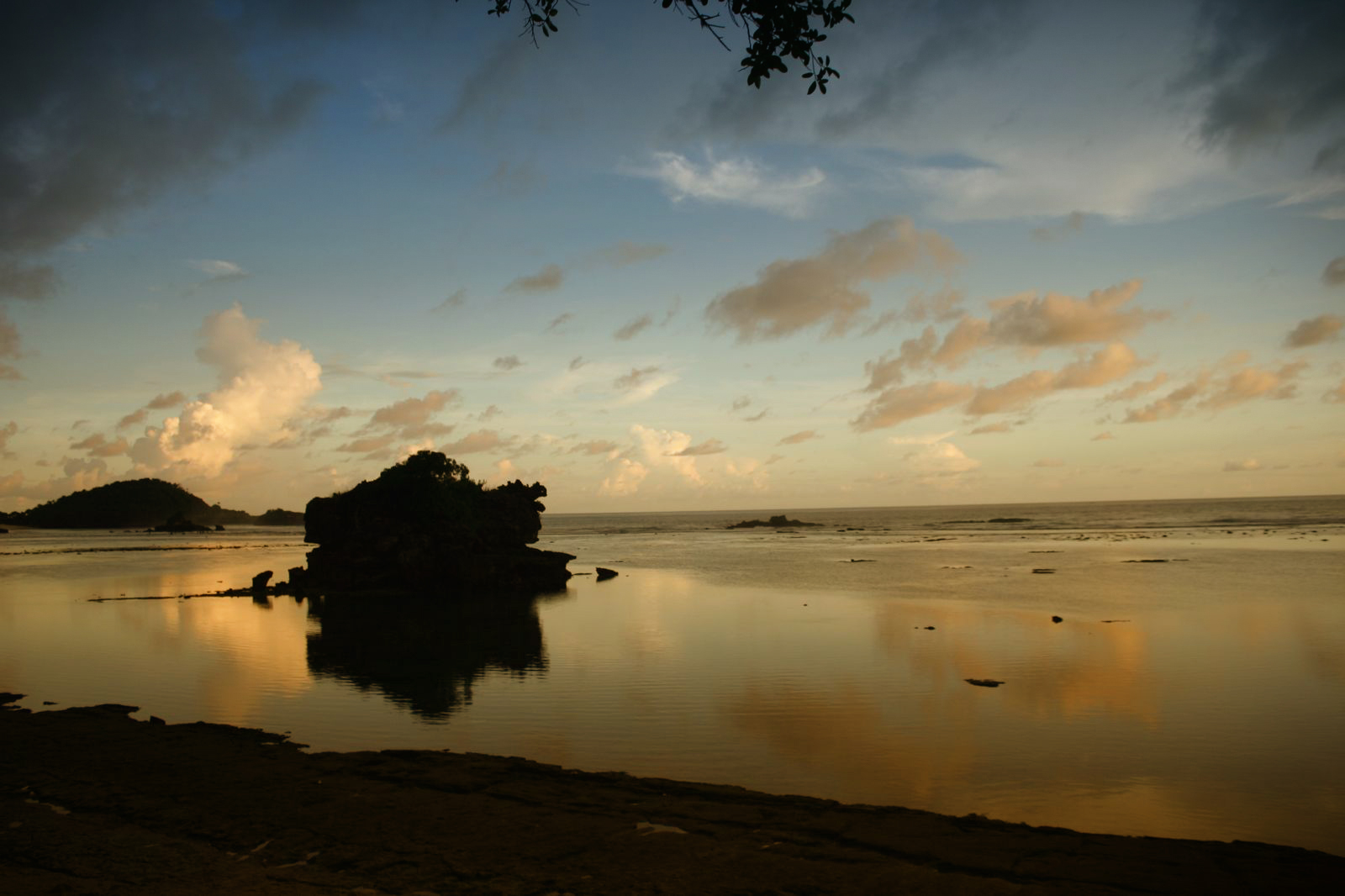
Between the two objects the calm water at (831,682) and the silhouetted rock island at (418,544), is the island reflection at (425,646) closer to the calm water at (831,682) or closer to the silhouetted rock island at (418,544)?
the calm water at (831,682)

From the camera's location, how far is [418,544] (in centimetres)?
4931

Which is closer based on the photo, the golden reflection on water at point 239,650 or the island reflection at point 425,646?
the golden reflection on water at point 239,650

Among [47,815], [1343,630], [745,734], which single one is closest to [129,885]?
[47,815]

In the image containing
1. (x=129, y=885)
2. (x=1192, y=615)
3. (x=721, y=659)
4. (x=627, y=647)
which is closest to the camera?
(x=129, y=885)

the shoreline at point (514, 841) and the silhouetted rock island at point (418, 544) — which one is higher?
the silhouetted rock island at point (418, 544)

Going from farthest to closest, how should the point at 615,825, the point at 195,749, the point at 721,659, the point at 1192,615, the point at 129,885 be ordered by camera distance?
the point at 1192,615 < the point at 721,659 < the point at 195,749 < the point at 615,825 < the point at 129,885

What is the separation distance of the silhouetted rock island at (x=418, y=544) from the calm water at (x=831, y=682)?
4822 mm

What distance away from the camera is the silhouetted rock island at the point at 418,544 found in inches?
1896

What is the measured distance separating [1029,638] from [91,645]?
103 ft

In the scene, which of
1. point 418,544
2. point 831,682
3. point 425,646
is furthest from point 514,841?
point 418,544

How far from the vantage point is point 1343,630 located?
27250 mm

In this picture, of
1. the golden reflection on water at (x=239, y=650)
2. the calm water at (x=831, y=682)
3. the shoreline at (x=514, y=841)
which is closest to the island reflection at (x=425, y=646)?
the calm water at (x=831, y=682)

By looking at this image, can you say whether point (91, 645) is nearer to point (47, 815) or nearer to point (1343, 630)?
point (47, 815)

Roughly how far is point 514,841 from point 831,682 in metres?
12.9
